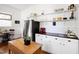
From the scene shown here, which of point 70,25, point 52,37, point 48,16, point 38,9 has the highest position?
point 38,9

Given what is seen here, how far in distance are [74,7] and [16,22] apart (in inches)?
163

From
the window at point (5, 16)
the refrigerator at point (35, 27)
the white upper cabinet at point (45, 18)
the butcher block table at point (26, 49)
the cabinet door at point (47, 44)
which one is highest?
the window at point (5, 16)

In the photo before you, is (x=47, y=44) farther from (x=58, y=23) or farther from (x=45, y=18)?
(x=45, y=18)

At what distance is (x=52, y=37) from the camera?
2.78 meters

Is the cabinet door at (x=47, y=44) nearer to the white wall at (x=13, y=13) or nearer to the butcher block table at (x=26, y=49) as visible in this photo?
the butcher block table at (x=26, y=49)

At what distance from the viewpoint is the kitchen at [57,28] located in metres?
2.41

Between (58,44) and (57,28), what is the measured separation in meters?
0.98

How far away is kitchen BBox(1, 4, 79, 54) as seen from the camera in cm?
241

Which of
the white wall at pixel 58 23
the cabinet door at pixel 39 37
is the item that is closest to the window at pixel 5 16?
the white wall at pixel 58 23

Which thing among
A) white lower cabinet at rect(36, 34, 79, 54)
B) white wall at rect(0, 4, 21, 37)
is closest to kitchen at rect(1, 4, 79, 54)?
white lower cabinet at rect(36, 34, 79, 54)

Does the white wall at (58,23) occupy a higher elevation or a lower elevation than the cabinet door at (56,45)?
higher

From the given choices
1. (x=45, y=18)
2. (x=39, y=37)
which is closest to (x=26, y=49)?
(x=39, y=37)
